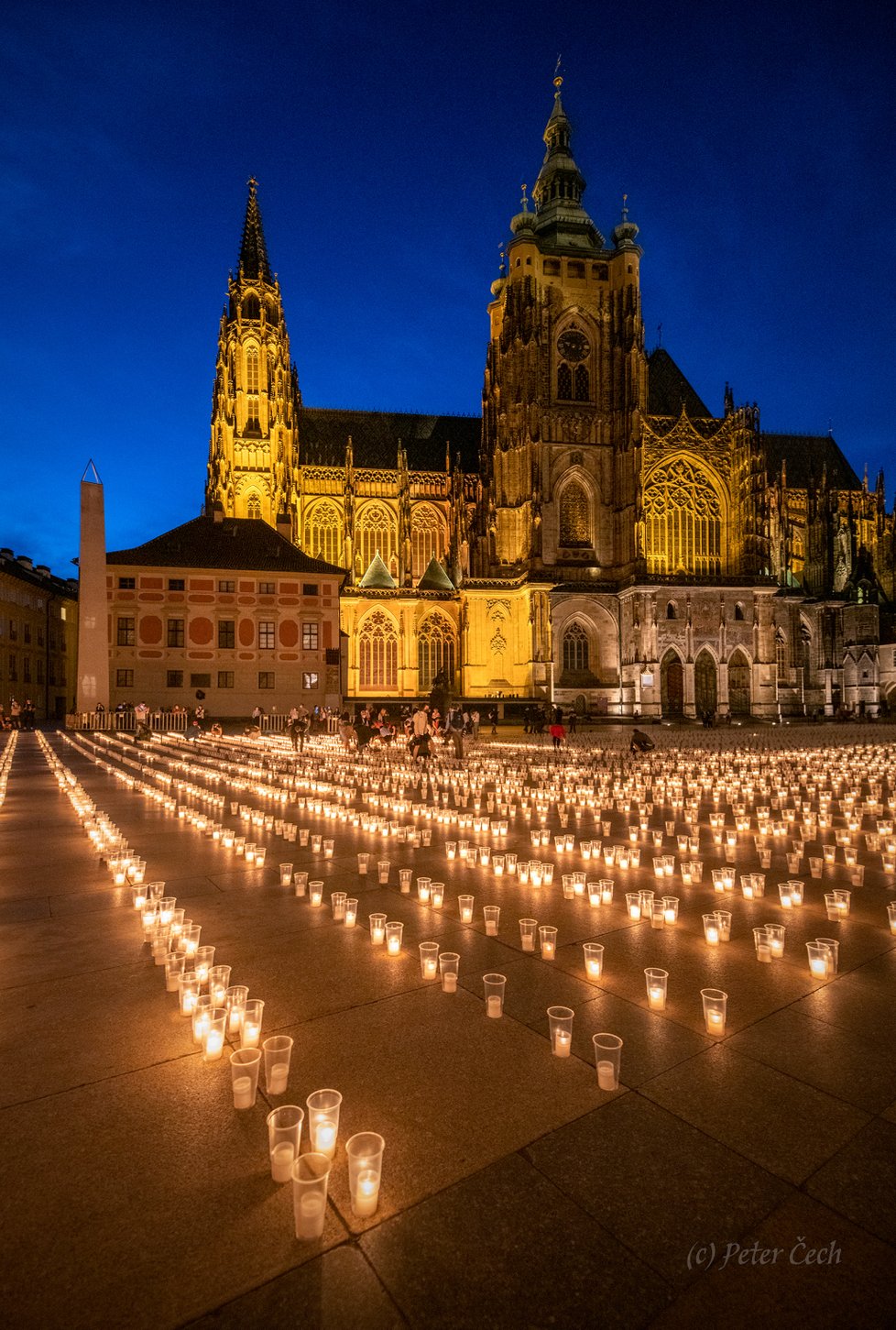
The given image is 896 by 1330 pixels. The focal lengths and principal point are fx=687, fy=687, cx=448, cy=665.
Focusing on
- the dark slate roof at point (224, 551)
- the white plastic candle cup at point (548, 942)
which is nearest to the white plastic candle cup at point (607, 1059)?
the white plastic candle cup at point (548, 942)

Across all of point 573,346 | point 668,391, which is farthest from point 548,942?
point 668,391

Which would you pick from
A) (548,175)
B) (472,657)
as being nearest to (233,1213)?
(472,657)

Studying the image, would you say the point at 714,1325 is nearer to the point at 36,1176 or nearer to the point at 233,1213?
the point at 233,1213

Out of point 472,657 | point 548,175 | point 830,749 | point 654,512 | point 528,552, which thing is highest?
point 548,175

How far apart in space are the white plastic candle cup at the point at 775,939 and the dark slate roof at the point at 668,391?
5416cm

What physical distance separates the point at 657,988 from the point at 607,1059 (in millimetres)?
968

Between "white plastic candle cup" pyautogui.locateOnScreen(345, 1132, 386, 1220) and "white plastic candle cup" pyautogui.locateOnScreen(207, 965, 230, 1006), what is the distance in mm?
1566

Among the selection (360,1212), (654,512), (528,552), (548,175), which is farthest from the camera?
(548,175)

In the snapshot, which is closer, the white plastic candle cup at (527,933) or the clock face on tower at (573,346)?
the white plastic candle cup at (527,933)

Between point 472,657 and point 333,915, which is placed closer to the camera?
point 333,915

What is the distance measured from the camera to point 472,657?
4675 centimetres

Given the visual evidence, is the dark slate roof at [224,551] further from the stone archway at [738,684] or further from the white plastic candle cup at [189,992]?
the white plastic candle cup at [189,992]

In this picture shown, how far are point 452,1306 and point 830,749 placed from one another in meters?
23.0

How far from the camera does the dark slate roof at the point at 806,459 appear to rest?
61.2 m
